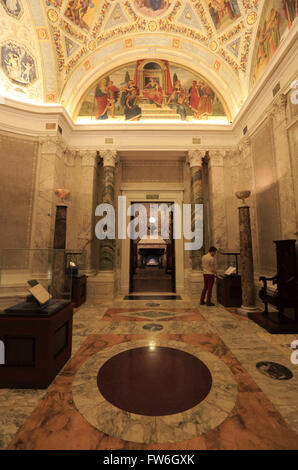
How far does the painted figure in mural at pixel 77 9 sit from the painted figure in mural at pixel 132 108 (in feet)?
8.36

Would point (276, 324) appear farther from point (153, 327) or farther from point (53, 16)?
point (53, 16)

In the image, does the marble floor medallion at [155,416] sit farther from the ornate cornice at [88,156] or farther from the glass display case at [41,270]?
the ornate cornice at [88,156]

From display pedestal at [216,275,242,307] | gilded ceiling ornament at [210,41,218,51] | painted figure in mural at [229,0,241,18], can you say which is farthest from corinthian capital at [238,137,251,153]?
display pedestal at [216,275,242,307]

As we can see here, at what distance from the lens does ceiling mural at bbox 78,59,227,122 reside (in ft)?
27.2

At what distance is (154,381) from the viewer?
2514 mm

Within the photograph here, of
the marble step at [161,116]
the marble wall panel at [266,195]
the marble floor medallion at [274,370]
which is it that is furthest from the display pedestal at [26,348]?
the marble step at [161,116]

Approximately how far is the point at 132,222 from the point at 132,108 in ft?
14.6

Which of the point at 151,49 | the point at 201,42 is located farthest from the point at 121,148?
the point at 201,42

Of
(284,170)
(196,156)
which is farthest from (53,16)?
(284,170)

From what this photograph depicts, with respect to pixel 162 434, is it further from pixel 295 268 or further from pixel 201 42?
pixel 201 42

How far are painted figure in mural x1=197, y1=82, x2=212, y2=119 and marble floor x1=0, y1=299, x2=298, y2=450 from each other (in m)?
7.98

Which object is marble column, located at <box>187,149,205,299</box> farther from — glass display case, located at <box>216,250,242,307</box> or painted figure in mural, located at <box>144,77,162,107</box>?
painted figure in mural, located at <box>144,77,162,107</box>
